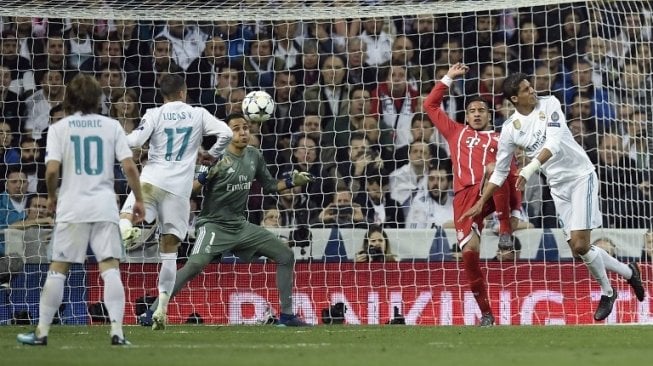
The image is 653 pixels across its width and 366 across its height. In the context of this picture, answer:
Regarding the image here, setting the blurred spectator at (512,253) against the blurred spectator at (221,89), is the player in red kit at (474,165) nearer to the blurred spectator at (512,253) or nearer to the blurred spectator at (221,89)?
the blurred spectator at (512,253)

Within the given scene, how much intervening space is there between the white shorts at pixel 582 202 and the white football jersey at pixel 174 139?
10.5 ft

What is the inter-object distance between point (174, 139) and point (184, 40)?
18.8 feet

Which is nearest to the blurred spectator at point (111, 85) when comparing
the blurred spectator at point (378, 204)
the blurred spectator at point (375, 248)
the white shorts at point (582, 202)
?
the blurred spectator at point (378, 204)

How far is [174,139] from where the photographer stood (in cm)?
1143

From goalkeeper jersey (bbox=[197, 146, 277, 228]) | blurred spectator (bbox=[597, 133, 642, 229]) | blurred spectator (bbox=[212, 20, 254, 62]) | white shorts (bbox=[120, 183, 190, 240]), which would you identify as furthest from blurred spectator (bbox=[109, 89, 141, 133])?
blurred spectator (bbox=[597, 133, 642, 229])

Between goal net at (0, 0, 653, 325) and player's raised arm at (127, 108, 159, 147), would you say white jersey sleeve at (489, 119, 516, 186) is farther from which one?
player's raised arm at (127, 108, 159, 147)

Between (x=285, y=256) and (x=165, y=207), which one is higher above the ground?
(x=165, y=207)

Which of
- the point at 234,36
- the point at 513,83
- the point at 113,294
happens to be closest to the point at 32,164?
the point at 234,36

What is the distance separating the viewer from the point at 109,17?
15.0 meters

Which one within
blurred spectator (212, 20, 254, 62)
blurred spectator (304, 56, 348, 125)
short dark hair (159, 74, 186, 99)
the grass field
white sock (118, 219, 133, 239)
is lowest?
the grass field

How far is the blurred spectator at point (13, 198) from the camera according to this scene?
15.3m

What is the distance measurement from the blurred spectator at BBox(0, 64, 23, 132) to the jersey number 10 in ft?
26.1

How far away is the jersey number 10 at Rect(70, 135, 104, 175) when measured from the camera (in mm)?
8570

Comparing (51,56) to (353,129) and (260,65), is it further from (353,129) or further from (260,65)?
(353,129)
